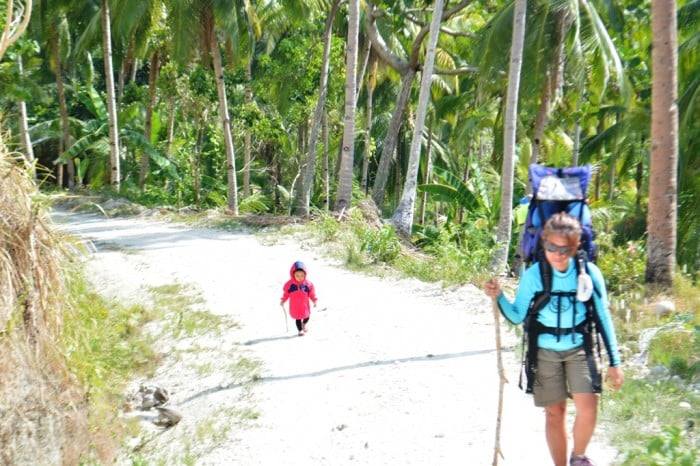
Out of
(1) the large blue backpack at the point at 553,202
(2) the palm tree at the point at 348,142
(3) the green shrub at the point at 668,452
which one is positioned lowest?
(3) the green shrub at the point at 668,452

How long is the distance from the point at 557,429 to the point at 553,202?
131 cm

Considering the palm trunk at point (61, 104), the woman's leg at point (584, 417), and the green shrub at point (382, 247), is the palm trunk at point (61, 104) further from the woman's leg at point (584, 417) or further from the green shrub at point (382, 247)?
the woman's leg at point (584, 417)

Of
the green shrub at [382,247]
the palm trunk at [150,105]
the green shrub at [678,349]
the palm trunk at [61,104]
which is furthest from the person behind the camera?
the palm trunk at [61,104]

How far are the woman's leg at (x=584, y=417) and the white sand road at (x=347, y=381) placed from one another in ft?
2.40

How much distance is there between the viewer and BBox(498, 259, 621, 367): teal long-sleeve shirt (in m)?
3.83

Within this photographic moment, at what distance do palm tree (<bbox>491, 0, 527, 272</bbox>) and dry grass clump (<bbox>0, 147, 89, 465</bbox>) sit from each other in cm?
765

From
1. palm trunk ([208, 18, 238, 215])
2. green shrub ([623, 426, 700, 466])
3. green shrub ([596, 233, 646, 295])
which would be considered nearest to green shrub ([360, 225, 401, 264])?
green shrub ([596, 233, 646, 295])

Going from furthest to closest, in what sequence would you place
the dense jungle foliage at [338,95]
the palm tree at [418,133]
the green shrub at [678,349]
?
the dense jungle foliage at [338,95] < the palm tree at [418,133] < the green shrub at [678,349]

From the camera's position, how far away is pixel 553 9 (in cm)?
1367

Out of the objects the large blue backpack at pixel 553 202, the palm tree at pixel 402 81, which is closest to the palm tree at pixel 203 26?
the palm tree at pixel 402 81

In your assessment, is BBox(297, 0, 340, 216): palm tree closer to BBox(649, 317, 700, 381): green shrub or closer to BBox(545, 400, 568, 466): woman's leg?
BBox(649, 317, 700, 381): green shrub

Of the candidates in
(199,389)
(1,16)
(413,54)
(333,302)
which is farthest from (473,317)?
(413,54)

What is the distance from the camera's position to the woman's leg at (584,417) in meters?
3.87

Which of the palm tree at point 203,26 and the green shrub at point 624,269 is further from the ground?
the palm tree at point 203,26
